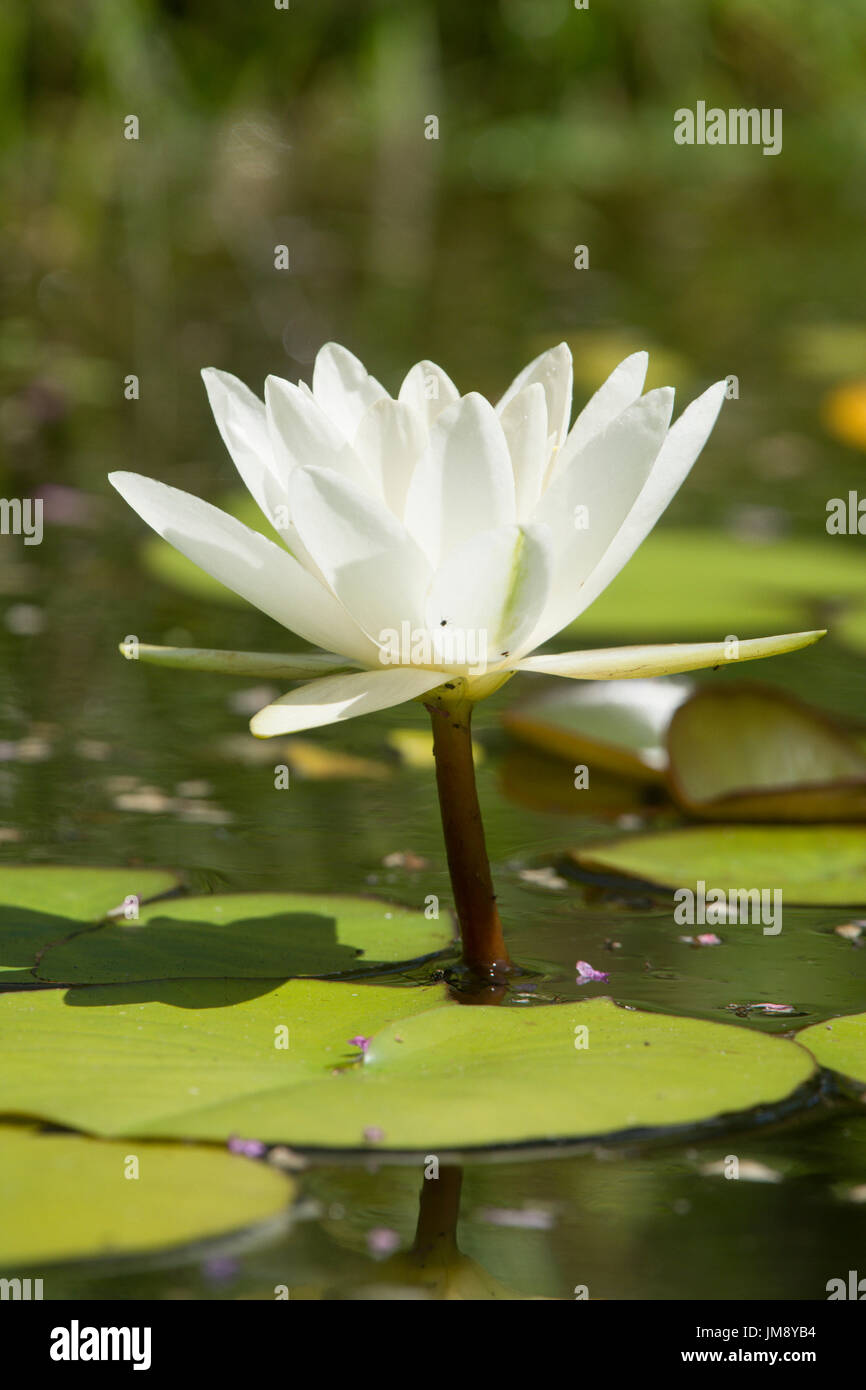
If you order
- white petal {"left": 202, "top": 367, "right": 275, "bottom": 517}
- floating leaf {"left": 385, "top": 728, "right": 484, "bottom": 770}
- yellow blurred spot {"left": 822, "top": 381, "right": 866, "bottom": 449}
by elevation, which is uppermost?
yellow blurred spot {"left": 822, "top": 381, "right": 866, "bottom": 449}

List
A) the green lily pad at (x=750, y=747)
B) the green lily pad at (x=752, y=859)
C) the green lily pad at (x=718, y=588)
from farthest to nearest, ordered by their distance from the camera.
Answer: the green lily pad at (x=718, y=588) → the green lily pad at (x=750, y=747) → the green lily pad at (x=752, y=859)

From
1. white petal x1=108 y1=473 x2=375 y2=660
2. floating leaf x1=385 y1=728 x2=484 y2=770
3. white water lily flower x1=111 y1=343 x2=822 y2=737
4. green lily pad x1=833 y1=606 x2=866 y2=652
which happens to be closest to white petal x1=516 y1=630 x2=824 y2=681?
white water lily flower x1=111 y1=343 x2=822 y2=737

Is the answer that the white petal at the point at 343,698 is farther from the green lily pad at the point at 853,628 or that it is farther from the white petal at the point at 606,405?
the green lily pad at the point at 853,628

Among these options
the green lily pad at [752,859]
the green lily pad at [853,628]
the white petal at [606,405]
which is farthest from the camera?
the green lily pad at [853,628]

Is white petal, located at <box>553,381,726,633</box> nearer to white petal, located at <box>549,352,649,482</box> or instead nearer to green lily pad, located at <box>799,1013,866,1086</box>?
white petal, located at <box>549,352,649,482</box>

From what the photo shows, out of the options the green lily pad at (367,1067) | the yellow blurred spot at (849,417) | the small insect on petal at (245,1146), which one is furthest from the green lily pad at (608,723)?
the yellow blurred spot at (849,417)

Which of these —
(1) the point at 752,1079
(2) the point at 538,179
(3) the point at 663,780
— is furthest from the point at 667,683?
(2) the point at 538,179

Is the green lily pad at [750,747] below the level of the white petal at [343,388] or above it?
below
